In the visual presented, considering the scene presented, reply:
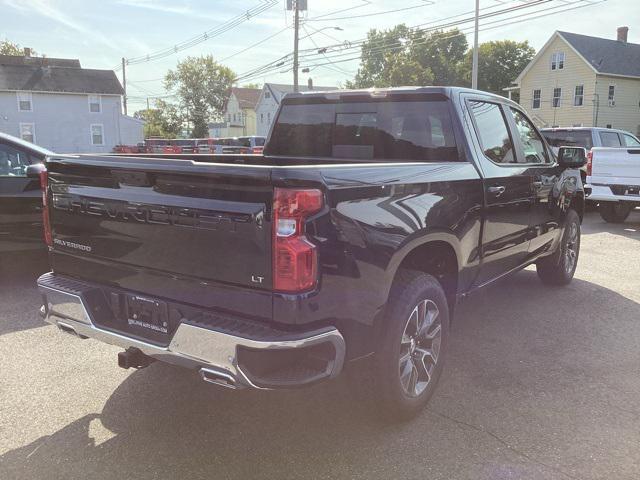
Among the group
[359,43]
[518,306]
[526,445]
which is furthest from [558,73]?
[526,445]

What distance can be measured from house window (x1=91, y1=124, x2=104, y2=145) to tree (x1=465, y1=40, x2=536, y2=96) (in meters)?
41.6

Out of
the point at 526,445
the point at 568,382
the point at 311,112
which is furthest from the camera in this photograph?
the point at 311,112

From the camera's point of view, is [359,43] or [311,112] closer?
[311,112]

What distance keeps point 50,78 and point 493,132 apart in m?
47.5

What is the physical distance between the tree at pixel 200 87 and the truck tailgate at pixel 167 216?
8035cm

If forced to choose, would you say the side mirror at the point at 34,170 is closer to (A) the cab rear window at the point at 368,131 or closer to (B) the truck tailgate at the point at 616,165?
(A) the cab rear window at the point at 368,131

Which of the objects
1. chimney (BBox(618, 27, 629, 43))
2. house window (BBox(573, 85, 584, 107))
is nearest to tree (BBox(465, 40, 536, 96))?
chimney (BBox(618, 27, 629, 43))

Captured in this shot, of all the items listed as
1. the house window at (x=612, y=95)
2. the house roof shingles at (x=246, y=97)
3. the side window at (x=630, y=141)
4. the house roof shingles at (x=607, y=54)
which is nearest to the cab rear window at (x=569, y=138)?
the side window at (x=630, y=141)

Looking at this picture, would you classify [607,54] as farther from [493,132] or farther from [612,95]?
[493,132]

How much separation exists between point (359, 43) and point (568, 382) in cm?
2857

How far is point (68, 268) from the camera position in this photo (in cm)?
315

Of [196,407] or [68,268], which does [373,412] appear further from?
[68,268]

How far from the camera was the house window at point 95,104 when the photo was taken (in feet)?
147

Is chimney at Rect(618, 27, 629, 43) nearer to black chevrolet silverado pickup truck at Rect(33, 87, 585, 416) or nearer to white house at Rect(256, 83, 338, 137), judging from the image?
white house at Rect(256, 83, 338, 137)
